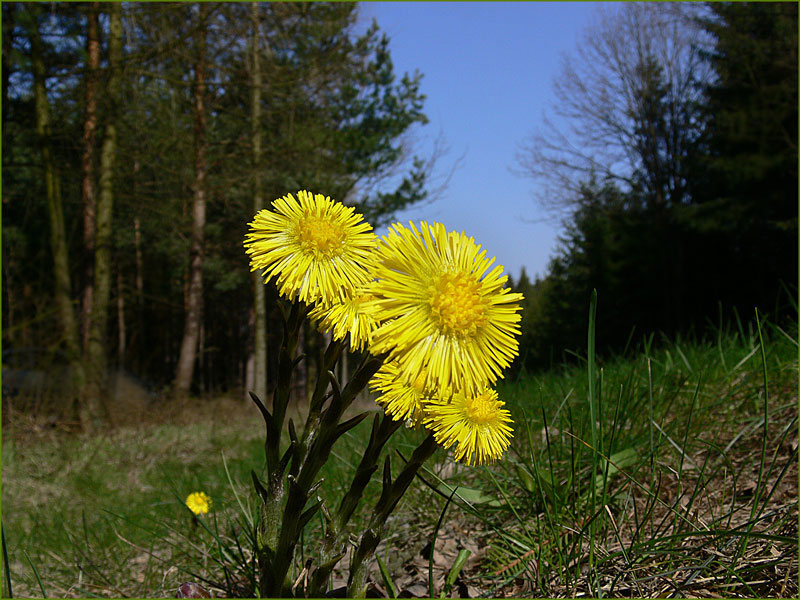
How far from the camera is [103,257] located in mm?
8578

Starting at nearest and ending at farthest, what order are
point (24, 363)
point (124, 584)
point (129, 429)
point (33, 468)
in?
1. point (124, 584)
2. point (33, 468)
3. point (129, 429)
4. point (24, 363)

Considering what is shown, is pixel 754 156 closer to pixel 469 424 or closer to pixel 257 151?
pixel 257 151

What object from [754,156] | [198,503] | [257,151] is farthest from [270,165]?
[754,156]

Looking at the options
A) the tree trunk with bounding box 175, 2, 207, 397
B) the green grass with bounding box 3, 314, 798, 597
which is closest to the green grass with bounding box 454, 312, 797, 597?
the green grass with bounding box 3, 314, 798, 597

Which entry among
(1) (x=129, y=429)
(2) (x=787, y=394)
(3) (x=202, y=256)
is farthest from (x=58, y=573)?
(3) (x=202, y=256)

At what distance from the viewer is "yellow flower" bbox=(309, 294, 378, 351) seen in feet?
2.03

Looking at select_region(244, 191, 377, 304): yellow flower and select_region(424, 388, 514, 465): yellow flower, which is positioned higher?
select_region(244, 191, 377, 304): yellow flower

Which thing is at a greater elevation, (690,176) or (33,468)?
(690,176)

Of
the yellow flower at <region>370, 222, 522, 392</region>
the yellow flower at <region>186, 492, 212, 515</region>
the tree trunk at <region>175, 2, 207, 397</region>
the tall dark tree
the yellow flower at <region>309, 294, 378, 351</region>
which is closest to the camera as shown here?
the yellow flower at <region>370, 222, 522, 392</region>

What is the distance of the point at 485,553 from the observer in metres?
1.36

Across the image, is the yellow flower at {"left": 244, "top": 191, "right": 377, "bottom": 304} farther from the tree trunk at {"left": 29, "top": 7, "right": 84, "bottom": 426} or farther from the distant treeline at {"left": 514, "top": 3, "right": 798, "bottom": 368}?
the distant treeline at {"left": 514, "top": 3, "right": 798, "bottom": 368}

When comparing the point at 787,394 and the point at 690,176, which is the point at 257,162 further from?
the point at 690,176

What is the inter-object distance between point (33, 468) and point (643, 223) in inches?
640

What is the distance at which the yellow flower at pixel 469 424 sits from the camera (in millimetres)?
630
